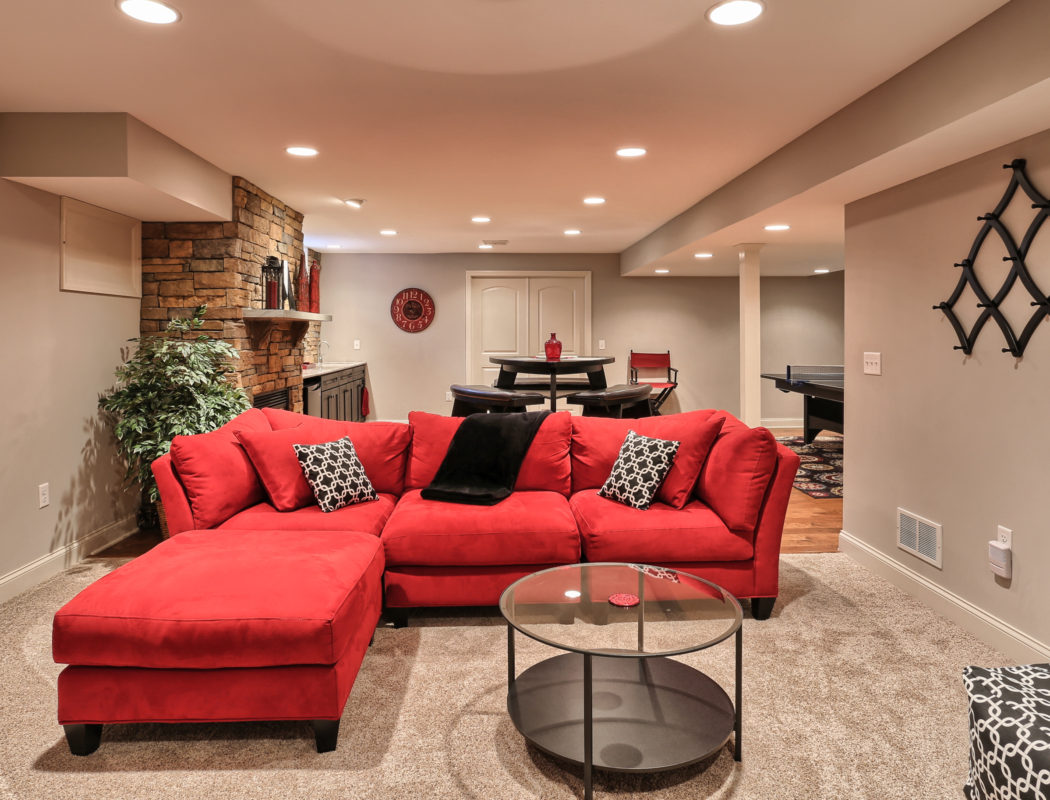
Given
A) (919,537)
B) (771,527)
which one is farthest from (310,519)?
(919,537)

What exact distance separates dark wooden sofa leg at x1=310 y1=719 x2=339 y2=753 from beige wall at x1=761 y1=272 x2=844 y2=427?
7891 mm

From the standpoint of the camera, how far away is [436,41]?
8.14ft

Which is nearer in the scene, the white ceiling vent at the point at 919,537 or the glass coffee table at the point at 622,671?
the glass coffee table at the point at 622,671

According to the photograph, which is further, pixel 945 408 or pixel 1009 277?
pixel 945 408

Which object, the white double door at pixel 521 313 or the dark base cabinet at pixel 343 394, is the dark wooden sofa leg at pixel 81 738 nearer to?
the dark base cabinet at pixel 343 394

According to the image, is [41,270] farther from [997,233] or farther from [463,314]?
[463,314]

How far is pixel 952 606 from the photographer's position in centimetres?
307

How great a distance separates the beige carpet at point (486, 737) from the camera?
6.29 feet

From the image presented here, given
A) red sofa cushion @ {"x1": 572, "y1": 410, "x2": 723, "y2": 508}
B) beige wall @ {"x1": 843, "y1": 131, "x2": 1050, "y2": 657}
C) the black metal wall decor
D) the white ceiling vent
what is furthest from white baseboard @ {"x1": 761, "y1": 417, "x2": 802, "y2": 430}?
the black metal wall decor

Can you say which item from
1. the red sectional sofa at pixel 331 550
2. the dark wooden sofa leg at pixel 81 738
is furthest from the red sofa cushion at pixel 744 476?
the dark wooden sofa leg at pixel 81 738

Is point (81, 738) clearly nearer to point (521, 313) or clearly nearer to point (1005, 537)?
point (1005, 537)

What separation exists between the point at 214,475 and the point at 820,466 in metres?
5.27

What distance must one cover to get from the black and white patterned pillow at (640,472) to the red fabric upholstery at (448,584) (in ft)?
1.67

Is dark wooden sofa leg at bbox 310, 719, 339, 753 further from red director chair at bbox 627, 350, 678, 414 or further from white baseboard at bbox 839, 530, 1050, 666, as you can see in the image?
red director chair at bbox 627, 350, 678, 414
